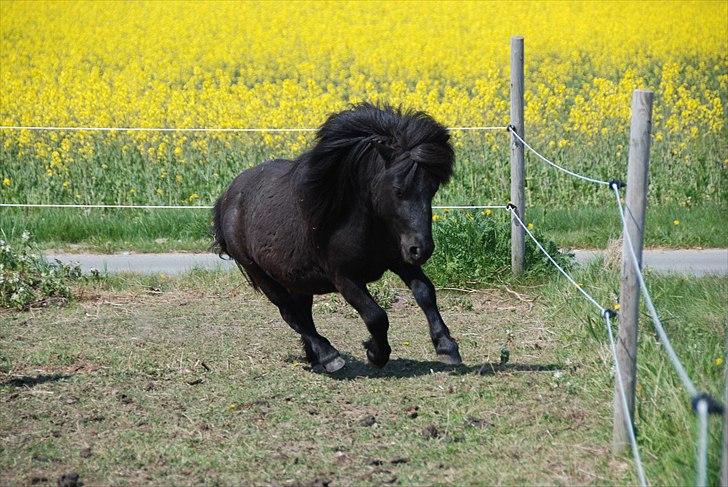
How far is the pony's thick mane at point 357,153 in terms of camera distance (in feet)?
21.9

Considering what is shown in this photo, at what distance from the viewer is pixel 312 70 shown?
78.4 feet

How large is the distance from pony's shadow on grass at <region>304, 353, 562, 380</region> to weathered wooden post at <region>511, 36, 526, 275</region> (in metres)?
2.77

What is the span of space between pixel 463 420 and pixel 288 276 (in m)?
1.89

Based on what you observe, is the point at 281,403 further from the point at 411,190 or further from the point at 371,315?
the point at 411,190

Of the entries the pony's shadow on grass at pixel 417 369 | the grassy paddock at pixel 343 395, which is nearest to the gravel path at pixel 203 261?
the grassy paddock at pixel 343 395

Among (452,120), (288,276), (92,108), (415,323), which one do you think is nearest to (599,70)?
(452,120)

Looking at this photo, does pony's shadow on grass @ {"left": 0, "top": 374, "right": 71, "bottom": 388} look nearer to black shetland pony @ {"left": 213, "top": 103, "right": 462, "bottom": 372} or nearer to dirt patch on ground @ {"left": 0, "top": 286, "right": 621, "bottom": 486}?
dirt patch on ground @ {"left": 0, "top": 286, "right": 621, "bottom": 486}

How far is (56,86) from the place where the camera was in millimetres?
21406

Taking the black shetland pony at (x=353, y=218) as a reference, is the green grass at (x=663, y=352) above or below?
below

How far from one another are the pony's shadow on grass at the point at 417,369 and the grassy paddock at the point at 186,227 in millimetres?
4659

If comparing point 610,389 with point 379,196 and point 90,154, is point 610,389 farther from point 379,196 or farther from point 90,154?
point 90,154

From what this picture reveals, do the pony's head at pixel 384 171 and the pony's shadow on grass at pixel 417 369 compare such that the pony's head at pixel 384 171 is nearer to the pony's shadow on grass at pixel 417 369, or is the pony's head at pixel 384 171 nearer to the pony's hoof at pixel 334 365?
the pony's hoof at pixel 334 365

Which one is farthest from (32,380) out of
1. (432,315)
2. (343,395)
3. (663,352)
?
(663,352)

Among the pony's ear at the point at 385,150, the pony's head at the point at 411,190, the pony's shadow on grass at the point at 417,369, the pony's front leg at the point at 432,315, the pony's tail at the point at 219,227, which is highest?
the pony's ear at the point at 385,150
